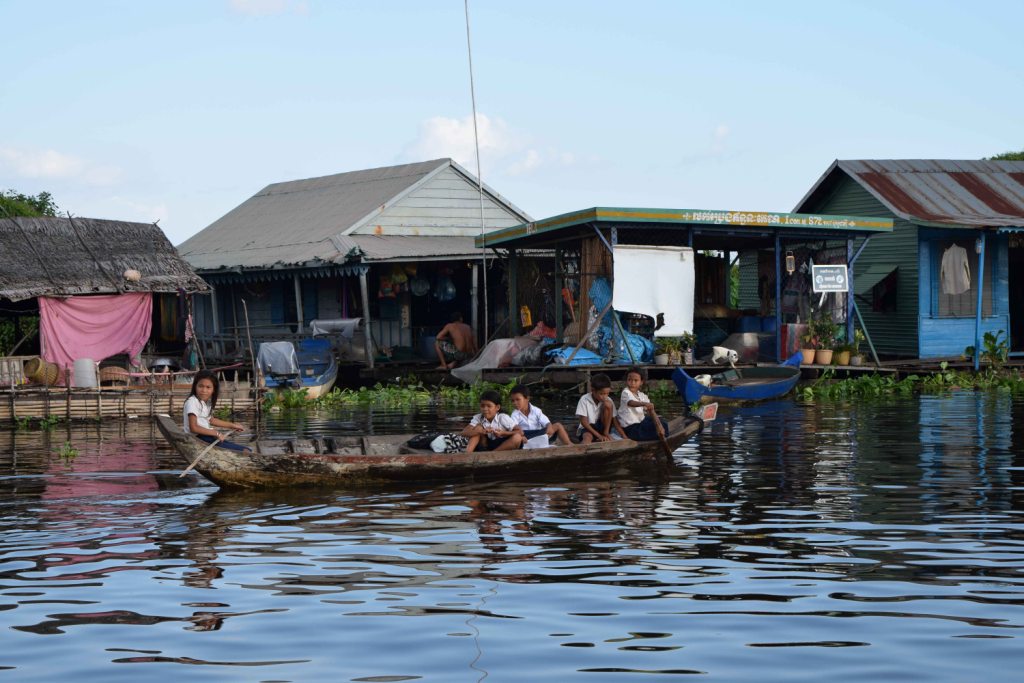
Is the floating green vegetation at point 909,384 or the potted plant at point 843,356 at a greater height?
the potted plant at point 843,356

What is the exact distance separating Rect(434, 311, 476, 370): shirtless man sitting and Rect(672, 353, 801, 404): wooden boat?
6290 mm

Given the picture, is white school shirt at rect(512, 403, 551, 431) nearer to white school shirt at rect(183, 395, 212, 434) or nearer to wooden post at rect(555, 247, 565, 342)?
white school shirt at rect(183, 395, 212, 434)

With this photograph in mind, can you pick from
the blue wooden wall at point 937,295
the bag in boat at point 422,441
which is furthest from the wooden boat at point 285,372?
the blue wooden wall at point 937,295

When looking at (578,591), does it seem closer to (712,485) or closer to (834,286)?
(712,485)

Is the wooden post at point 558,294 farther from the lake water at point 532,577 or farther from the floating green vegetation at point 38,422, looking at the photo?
the lake water at point 532,577

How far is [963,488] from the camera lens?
10.6m

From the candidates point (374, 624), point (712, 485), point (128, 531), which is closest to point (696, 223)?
point (712, 485)

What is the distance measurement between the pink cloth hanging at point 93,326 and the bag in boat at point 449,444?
10.4 m

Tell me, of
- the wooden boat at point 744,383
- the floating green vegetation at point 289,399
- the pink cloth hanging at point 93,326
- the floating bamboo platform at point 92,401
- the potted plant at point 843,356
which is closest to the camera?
the floating bamboo platform at point 92,401

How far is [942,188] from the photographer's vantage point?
27047 mm

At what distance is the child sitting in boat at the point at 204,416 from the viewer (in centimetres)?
1142

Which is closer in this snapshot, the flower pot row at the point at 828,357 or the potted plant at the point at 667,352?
the potted plant at the point at 667,352

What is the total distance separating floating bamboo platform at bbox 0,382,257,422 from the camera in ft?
61.9

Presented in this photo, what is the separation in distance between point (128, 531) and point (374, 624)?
366 cm
